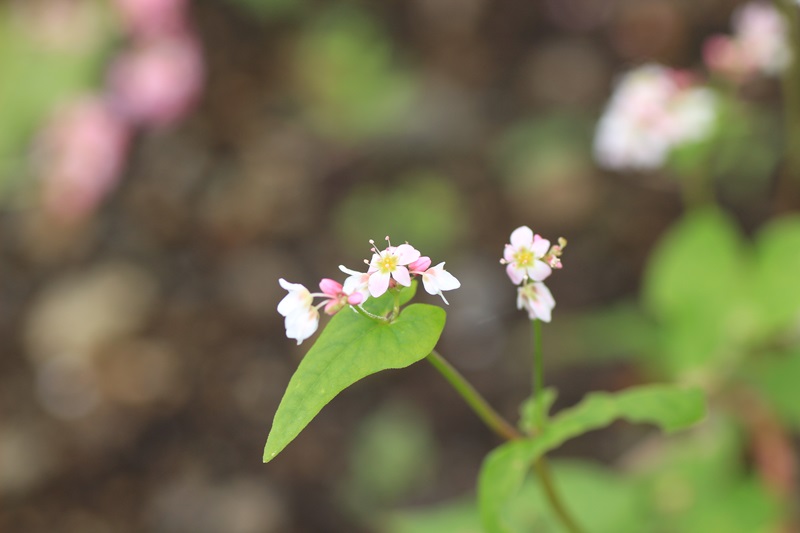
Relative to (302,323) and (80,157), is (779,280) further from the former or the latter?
(80,157)

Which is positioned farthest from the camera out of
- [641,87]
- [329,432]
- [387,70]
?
[387,70]

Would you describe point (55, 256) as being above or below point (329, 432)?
above

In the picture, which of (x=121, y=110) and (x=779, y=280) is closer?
(x=779, y=280)

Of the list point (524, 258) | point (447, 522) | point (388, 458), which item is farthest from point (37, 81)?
point (524, 258)

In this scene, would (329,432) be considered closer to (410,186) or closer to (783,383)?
(410,186)

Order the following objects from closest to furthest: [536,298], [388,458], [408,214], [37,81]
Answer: [536,298], [388,458], [408,214], [37,81]

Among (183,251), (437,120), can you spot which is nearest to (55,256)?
(183,251)

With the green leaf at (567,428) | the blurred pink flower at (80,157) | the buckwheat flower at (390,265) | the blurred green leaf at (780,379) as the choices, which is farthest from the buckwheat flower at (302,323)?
the blurred pink flower at (80,157)
